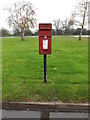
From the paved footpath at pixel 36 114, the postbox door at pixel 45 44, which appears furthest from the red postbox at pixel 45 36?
the paved footpath at pixel 36 114

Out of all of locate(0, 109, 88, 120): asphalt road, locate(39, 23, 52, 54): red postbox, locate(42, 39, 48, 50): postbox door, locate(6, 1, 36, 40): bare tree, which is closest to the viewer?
locate(0, 109, 88, 120): asphalt road

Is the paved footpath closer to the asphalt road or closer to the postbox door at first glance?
the asphalt road

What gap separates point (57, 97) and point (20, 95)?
952mm

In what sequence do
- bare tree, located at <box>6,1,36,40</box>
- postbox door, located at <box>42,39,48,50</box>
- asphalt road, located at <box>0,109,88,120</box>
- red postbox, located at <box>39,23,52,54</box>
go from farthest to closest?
bare tree, located at <box>6,1,36,40</box> → postbox door, located at <box>42,39,48,50</box> → red postbox, located at <box>39,23,52,54</box> → asphalt road, located at <box>0,109,88,120</box>

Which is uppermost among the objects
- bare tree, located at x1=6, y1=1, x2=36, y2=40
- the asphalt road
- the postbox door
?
bare tree, located at x1=6, y1=1, x2=36, y2=40

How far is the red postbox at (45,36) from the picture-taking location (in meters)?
3.48

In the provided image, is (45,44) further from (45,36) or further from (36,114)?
(36,114)

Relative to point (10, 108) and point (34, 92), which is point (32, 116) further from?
point (34, 92)

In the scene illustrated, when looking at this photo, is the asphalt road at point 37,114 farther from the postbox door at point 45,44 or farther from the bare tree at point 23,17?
the bare tree at point 23,17

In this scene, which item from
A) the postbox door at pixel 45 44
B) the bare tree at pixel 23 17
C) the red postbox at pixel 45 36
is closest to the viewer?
the red postbox at pixel 45 36

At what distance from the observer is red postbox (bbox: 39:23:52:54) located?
3479 mm

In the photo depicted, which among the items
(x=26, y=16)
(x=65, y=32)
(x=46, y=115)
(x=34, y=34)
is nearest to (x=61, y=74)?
(x=46, y=115)

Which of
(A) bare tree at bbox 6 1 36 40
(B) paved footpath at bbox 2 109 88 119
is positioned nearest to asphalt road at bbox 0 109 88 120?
(B) paved footpath at bbox 2 109 88 119

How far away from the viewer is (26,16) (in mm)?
29719
